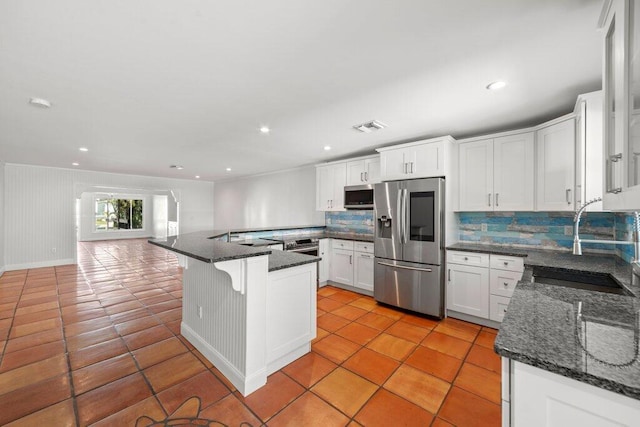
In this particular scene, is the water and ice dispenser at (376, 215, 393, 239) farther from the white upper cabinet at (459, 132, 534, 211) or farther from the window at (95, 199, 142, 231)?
the window at (95, 199, 142, 231)

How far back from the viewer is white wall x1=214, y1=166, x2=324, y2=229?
600 centimetres

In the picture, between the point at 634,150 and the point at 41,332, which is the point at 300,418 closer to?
the point at 634,150

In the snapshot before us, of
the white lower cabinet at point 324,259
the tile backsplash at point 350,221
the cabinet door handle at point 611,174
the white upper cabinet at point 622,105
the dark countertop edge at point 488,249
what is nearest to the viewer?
the white upper cabinet at point 622,105

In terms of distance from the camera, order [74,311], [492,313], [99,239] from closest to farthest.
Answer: [492,313], [74,311], [99,239]

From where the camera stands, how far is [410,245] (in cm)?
348

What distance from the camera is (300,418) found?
172 cm

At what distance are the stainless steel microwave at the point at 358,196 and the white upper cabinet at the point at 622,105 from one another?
301cm

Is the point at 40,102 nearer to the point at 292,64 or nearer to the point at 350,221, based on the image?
the point at 292,64

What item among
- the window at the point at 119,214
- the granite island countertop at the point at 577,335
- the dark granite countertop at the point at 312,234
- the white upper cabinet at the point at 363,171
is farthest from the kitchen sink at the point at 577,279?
the window at the point at 119,214

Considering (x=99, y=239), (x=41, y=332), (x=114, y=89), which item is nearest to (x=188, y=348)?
(x=41, y=332)

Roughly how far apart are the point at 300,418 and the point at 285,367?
0.58 m

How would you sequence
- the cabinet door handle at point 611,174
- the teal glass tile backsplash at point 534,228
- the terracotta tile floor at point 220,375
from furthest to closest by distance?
the teal glass tile backsplash at point 534,228, the terracotta tile floor at point 220,375, the cabinet door handle at point 611,174

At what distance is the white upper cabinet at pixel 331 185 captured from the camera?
4.68m

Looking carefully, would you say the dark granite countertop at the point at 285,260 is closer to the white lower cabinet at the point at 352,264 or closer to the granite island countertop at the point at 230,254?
the granite island countertop at the point at 230,254
